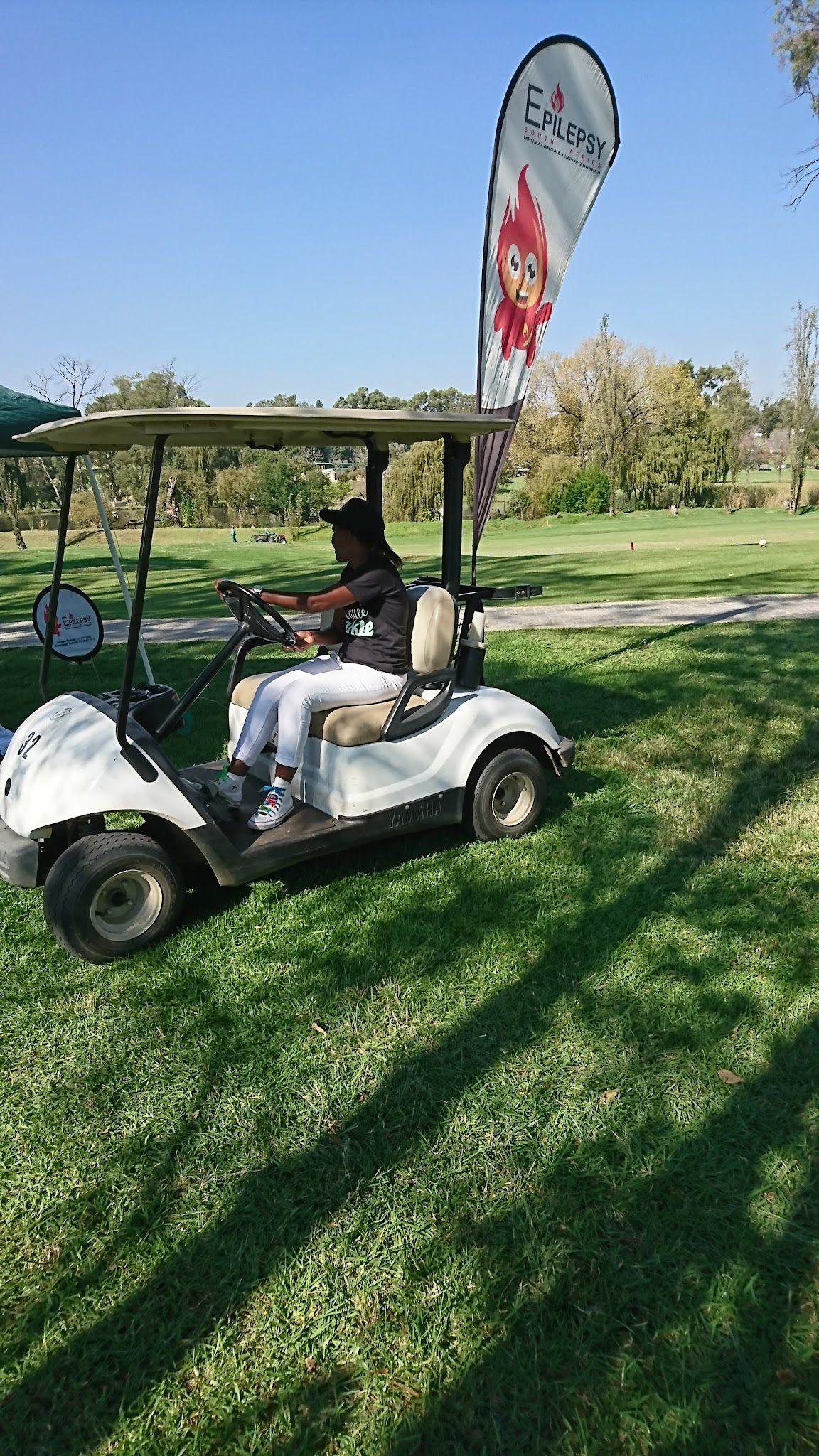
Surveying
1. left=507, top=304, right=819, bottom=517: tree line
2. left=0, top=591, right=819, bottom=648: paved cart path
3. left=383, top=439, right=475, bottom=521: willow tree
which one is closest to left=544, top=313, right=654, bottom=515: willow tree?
left=507, top=304, right=819, bottom=517: tree line

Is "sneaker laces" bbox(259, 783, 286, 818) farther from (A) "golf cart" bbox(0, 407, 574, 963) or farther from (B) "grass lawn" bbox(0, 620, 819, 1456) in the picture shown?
(B) "grass lawn" bbox(0, 620, 819, 1456)

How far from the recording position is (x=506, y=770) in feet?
14.0

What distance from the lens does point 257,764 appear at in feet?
14.1

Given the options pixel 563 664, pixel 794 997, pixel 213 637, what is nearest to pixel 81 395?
pixel 213 637

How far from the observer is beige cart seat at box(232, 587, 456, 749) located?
12.5 ft

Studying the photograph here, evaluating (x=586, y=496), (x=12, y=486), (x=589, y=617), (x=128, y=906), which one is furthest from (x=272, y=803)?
(x=586, y=496)

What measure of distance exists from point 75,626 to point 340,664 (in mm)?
3370

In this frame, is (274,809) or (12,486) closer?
(274,809)

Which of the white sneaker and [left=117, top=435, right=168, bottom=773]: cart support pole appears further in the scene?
the white sneaker

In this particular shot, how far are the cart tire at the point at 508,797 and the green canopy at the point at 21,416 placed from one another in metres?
3.38

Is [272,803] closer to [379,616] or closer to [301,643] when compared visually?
[301,643]

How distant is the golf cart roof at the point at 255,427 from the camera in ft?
10.2

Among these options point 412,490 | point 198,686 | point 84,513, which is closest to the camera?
point 198,686

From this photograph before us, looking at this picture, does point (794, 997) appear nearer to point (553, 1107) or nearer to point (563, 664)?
point (553, 1107)
